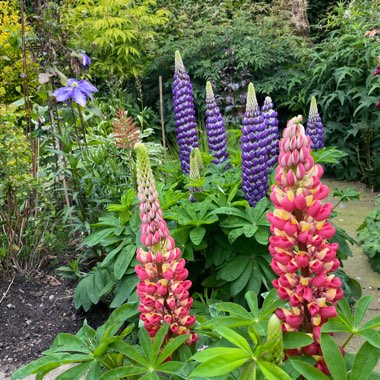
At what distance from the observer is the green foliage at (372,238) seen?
3750 millimetres

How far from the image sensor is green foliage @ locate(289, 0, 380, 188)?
568 centimetres

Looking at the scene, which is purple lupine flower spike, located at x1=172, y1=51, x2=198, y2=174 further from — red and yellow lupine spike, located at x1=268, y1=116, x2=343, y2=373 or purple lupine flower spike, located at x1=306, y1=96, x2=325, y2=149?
red and yellow lupine spike, located at x1=268, y1=116, x2=343, y2=373

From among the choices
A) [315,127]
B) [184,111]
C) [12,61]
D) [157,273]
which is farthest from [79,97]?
[12,61]

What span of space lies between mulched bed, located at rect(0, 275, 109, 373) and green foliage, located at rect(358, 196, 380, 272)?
195 centimetres

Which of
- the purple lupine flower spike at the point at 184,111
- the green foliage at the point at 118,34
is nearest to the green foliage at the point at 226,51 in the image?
the green foliage at the point at 118,34

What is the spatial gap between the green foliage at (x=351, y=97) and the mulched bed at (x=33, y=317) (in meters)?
3.66

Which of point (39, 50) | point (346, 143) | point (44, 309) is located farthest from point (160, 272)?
point (346, 143)

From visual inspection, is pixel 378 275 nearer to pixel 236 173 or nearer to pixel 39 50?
pixel 236 173

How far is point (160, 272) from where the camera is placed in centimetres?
154

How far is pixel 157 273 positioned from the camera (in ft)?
5.04

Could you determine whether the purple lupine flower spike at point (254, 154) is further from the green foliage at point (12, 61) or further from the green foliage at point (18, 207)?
the green foliage at point (12, 61)

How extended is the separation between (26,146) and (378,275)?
2548 mm

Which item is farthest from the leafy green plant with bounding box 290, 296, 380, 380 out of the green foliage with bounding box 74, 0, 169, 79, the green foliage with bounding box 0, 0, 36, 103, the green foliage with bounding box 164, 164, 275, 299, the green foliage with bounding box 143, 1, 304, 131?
the green foliage with bounding box 74, 0, 169, 79

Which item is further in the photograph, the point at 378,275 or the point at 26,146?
the point at 378,275
